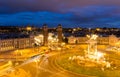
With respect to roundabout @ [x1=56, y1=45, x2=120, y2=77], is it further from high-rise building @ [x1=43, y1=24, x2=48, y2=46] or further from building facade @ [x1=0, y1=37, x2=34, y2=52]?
high-rise building @ [x1=43, y1=24, x2=48, y2=46]

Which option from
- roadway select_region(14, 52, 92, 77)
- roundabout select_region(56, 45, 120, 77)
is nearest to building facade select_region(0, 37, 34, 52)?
roadway select_region(14, 52, 92, 77)

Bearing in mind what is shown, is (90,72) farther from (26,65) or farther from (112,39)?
(112,39)

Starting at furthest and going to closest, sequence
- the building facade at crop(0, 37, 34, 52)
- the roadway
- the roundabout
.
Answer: the building facade at crop(0, 37, 34, 52) → the roundabout → the roadway

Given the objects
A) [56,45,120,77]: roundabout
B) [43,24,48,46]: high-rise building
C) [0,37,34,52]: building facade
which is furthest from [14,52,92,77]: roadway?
[43,24,48,46]: high-rise building

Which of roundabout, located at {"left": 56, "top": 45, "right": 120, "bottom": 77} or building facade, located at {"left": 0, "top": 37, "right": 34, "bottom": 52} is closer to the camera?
roundabout, located at {"left": 56, "top": 45, "right": 120, "bottom": 77}

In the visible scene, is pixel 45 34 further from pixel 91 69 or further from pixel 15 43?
pixel 91 69

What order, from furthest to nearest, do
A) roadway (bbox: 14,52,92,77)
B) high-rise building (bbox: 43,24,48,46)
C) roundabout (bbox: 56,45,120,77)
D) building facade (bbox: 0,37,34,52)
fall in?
high-rise building (bbox: 43,24,48,46)
building facade (bbox: 0,37,34,52)
roundabout (bbox: 56,45,120,77)
roadway (bbox: 14,52,92,77)

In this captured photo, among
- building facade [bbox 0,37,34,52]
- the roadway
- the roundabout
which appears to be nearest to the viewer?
the roadway

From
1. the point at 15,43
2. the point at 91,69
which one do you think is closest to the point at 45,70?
the point at 91,69

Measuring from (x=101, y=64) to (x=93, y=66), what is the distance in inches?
55.7

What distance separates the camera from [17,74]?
126ft

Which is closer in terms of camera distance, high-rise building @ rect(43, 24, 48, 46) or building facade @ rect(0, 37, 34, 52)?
building facade @ rect(0, 37, 34, 52)

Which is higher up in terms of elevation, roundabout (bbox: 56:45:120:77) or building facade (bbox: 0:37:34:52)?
building facade (bbox: 0:37:34:52)

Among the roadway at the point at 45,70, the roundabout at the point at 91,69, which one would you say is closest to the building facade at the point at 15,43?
the roadway at the point at 45,70
